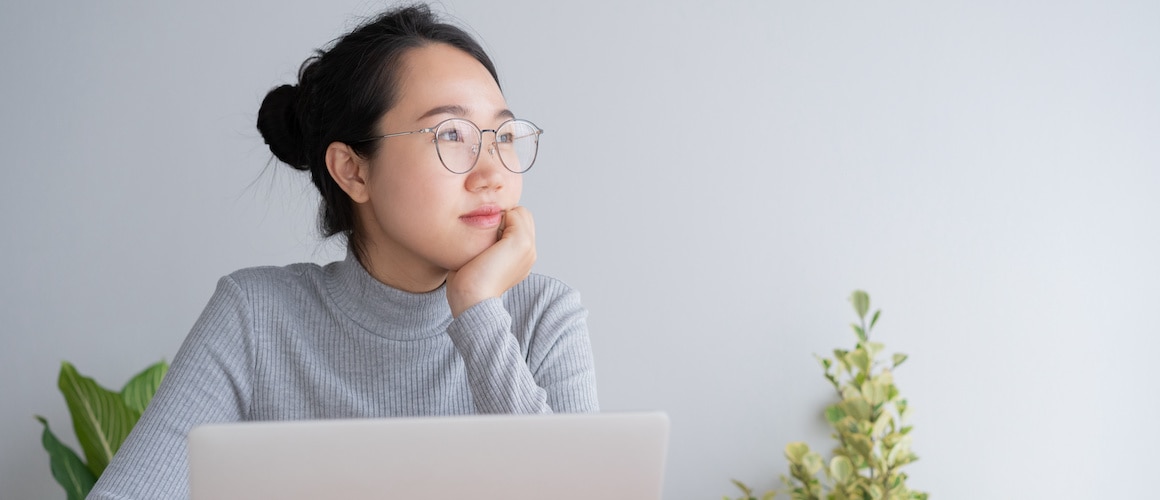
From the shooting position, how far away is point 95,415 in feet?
6.94

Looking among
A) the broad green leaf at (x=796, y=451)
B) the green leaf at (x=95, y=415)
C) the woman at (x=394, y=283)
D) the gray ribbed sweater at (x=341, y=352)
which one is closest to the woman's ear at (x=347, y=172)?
the woman at (x=394, y=283)

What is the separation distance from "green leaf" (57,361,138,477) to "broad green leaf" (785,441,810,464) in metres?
1.52

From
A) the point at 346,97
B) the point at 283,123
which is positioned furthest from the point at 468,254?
the point at 283,123

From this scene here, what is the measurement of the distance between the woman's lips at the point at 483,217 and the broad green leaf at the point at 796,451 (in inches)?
48.3

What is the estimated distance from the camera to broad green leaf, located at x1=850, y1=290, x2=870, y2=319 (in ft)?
7.97

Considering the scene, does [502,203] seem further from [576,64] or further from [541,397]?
[576,64]

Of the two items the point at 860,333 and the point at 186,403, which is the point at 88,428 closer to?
the point at 186,403

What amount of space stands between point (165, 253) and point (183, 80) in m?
0.43

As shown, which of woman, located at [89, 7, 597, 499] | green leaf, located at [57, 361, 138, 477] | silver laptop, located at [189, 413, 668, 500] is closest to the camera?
silver laptop, located at [189, 413, 668, 500]

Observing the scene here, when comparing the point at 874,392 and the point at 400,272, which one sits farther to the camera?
the point at 874,392

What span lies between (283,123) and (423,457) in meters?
1.03

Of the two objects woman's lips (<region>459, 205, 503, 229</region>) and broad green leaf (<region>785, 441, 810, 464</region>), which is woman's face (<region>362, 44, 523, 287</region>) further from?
broad green leaf (<region>785, 441, 810, 464</region>)

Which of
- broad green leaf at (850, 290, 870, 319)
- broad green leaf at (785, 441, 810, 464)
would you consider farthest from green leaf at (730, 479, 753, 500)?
broad green leaf at (850, 290, 870, 319)

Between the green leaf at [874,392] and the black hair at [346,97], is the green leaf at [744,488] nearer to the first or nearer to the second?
the green leaf at [874,392]
